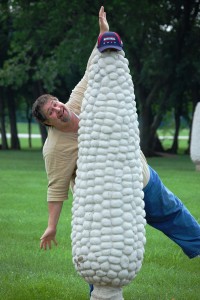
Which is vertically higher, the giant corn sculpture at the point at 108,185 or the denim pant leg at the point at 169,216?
the giant corn sculpture at the point at 108,185

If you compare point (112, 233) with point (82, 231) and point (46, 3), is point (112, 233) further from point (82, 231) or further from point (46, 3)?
point (46, 3)

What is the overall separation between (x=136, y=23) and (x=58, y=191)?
92.5ft

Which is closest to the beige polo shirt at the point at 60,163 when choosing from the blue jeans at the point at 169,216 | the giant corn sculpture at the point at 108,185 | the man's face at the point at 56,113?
the man's face at the point at 56,113

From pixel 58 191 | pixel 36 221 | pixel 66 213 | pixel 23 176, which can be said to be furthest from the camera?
pixel 23 176

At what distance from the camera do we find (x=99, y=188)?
5.25 meters

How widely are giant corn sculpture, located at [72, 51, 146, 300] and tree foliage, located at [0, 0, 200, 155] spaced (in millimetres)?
27158

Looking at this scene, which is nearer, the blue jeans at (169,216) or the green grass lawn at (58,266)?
the blue jeans at (169,216)

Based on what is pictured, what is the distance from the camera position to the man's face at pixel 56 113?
6.02 m

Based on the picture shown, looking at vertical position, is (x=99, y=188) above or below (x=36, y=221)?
above

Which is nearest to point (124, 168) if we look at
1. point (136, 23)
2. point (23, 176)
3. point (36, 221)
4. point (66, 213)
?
point (36, 221)

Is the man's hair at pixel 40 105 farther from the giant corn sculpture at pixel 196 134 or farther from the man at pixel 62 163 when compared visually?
the giant corn sculpture at pixel 196 134

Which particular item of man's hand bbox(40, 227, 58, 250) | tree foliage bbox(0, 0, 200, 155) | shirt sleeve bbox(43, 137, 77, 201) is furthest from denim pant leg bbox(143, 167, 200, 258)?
tree foliage bbox(0, 0, 200, 155)

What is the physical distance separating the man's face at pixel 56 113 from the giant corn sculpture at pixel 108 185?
581mm

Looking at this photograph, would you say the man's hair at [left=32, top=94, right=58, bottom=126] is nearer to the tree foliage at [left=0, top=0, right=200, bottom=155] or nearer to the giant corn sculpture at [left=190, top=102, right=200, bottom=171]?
the giant corn sculpture at [left=190, top=102, right=200, bottom=171]
